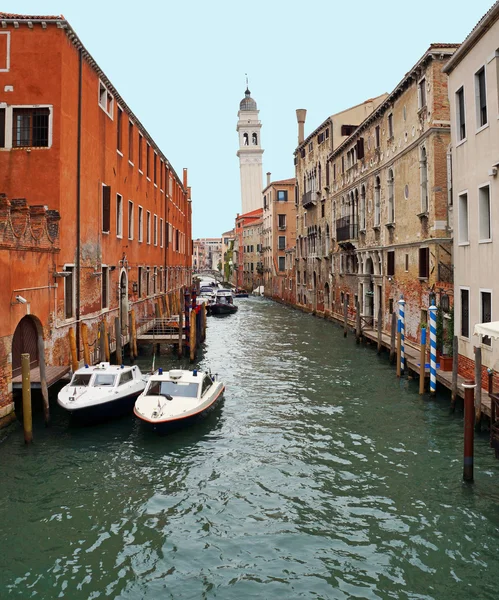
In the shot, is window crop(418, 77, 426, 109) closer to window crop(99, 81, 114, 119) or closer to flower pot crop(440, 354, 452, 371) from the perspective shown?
flower pot crop(440, 354, 452, 371)

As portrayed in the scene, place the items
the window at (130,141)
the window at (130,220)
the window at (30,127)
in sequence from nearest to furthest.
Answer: the window at (30,127), the window at (130,141), the window at (130,220)

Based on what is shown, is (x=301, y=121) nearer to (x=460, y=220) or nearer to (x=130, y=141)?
(x=130, y=141)

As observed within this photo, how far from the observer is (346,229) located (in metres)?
30.7

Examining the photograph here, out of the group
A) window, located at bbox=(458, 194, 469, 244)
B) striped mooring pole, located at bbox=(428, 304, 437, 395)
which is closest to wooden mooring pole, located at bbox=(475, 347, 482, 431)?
striped mooring pole, located at bbox=(428, 304, 437, 395)

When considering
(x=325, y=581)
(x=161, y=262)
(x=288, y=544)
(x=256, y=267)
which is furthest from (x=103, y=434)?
(x=256, y=267)

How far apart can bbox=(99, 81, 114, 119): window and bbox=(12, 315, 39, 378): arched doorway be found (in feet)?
29.1

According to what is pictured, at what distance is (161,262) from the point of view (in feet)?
108

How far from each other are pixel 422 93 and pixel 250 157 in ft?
242

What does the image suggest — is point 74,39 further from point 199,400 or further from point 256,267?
point 256,267

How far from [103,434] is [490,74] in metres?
11.8

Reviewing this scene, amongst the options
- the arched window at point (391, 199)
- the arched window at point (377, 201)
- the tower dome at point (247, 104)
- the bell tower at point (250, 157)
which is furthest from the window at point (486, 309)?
the tower dome at point (247, 104)

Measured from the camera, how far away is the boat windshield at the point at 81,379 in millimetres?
13305

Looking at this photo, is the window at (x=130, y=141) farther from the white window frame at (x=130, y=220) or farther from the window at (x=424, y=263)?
the window at (x=424, y=263)

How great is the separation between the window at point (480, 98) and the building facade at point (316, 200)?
2135 centimetres
